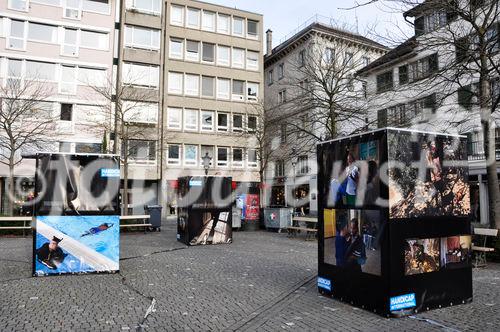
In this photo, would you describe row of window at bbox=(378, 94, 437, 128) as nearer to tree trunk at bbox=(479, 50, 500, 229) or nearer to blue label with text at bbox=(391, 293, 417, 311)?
tree trunk at bbox=(479, 50, 500, 229)

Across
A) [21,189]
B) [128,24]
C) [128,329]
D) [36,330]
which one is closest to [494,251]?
[128,329]

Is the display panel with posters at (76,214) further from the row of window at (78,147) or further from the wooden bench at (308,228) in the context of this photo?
the row of window at (78,147)

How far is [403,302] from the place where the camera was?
20.3ft

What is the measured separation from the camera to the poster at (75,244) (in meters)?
9.05

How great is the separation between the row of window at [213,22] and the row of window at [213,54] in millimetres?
1534

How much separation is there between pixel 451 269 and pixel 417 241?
0.84 m

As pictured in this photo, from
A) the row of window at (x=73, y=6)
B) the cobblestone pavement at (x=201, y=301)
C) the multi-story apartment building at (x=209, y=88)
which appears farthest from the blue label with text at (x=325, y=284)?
the row of window at (x=73, y=6)

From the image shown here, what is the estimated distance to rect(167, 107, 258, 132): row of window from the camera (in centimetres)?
3912

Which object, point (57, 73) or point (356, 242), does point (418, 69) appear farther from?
point (57, 73)

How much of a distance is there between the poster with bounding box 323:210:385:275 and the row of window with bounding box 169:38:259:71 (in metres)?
34.9

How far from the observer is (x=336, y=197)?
7148mm

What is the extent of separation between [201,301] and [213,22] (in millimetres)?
38167

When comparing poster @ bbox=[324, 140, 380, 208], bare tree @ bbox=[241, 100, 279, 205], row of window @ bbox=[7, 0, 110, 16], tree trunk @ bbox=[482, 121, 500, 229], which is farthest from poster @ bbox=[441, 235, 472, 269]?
row of window @ bbox=[7, 0, 110, 16]

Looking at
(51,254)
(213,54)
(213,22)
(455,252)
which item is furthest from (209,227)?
(213,22)
